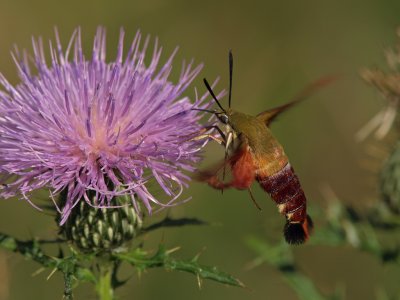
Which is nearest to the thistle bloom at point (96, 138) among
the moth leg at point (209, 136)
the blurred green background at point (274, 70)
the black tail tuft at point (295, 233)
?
the moth leg at point (209, 136)

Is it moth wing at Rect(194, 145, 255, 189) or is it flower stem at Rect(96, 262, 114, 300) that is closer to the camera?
moth wing at Rect(194, 145, 255, 189)

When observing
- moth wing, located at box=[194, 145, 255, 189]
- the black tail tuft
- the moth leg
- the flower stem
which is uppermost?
the moth leg

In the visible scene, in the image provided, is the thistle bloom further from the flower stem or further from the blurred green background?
the blurred green background

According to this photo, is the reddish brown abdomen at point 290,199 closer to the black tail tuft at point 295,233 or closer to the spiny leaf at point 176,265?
the black tail tuft at point 295,233

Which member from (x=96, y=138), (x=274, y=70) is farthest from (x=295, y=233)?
(x=274, y=70)

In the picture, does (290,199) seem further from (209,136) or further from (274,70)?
A: (274,70)

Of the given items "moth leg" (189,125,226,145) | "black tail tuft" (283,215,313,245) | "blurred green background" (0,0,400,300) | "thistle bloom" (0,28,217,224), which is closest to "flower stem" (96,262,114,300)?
"thistle bloom" (0,28,217,224)
